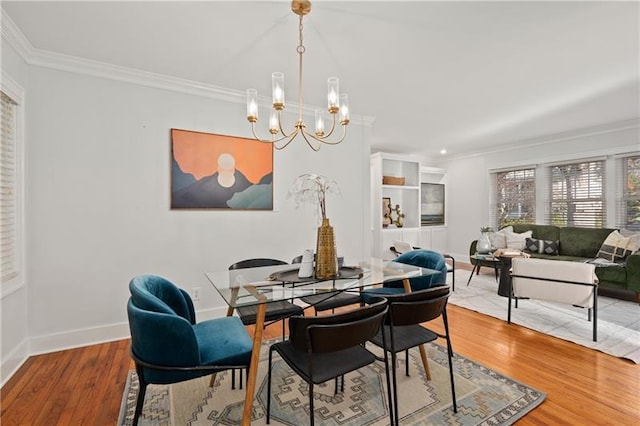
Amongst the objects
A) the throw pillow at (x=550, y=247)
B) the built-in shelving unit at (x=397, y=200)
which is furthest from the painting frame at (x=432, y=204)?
the throw pillow at (x=550, y=247)

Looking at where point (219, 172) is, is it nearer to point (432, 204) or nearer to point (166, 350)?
point (166, 350)

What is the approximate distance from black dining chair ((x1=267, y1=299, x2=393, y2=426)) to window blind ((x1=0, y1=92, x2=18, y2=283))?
7.36 ft

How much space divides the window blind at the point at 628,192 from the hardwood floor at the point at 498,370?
3.23 metres

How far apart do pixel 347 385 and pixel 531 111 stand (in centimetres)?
413

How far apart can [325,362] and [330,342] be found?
0.27 metres

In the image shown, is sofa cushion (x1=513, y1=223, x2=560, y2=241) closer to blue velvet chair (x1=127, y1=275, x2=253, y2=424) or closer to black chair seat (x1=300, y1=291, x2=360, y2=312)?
black chair seat (x1=300, y1=291, x2=360, y2=312)

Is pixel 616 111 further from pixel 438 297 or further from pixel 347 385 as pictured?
pixel 347 385

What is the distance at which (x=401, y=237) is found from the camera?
5.97 m

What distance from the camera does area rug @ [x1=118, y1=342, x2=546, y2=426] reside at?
1.83 metres

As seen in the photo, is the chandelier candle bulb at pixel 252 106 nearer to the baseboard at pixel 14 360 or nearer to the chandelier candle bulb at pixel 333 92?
the chandelier candle bulb at pixel 333 92

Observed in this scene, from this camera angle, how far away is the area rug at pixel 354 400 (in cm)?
183

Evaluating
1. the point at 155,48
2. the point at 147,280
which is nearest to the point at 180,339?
the point at 147,280

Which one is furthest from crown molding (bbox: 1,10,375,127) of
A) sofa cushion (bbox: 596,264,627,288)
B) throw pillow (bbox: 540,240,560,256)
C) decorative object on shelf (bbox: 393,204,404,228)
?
throw pillow (bbox: 540,240,560,256)

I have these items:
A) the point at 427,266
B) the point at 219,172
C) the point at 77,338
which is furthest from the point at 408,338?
the point at 77,338
